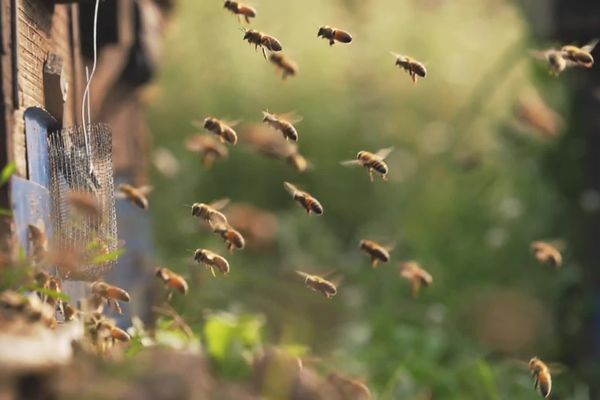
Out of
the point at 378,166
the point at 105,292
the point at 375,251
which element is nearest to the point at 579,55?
the point at 378,166

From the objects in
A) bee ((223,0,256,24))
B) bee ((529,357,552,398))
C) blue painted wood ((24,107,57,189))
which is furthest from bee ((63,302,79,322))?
bee ((529,357,552,398))

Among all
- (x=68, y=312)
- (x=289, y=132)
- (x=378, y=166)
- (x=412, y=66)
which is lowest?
(x=68, y=312)

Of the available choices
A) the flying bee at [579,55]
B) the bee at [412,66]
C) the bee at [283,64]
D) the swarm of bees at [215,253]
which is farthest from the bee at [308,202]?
the flying bee at [579,55]

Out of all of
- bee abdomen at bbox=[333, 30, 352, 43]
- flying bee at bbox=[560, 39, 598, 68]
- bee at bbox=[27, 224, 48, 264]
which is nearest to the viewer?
bee at bbox=[27, 224, 48, 264]

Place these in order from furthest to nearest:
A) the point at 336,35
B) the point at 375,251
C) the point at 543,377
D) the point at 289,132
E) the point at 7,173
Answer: the point at 375,251 < the point at 336,35 < the point at 289,132 < the point at 543,377 < the point at 7,173

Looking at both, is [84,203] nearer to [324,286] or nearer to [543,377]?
[324,286]

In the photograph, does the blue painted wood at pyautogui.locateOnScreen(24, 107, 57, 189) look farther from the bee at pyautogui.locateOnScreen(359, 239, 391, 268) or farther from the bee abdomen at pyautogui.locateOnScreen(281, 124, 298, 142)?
the bee at pyautogui.locateOnScreen(359, 239, 391, 268)

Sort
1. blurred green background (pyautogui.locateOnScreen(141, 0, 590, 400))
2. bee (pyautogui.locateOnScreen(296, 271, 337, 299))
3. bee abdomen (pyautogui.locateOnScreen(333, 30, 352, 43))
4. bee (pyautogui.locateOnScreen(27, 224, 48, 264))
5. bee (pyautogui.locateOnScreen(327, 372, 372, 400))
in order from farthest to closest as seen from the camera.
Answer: blurred green background (pyautogui.locateOnScreen(141, 0, 590, 400)) → bee abdomen (pyautogui.locateOnScreen(333, 30, 352, 43)) → bee (pyautogui.locateOnScreen(296, 271, 337, 299)) → bee (pyautogui.locateOnScreen(27, 224, 48, 264)) → bee (pyautogui.locateOnScreen(327, 372, 372, 400))

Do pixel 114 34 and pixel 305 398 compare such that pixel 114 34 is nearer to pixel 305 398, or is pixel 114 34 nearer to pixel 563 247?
pixel 305 398
